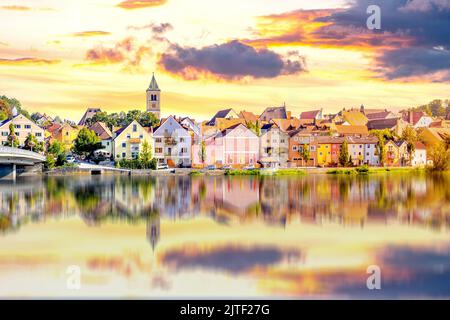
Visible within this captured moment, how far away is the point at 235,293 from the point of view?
4547 millimetres

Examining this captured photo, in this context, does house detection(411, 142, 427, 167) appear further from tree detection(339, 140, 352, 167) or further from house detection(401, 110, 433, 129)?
tree detection(339, 140, 352, 167)

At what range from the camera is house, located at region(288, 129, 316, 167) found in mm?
14906

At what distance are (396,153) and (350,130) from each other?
1.47 m

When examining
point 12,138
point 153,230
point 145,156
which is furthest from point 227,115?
point 153,230

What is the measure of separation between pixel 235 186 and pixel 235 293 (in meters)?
7.13

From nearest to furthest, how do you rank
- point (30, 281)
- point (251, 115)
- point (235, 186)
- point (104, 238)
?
point (30, 281), point (104, 238), point (235, 186), point (251, 115)

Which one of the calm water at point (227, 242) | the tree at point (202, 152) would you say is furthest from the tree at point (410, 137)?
the tree at point (202, 152)

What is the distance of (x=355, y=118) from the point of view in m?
15.7

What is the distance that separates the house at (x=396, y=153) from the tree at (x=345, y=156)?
848mm

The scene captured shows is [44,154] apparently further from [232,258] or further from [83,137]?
[232,258]

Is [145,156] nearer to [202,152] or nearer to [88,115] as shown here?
[202,152]

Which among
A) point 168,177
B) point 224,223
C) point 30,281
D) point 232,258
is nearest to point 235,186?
point 168,177

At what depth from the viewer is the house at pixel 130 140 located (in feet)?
50.5

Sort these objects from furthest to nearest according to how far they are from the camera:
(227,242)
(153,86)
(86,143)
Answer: (86,143) < (153,86) < (227,242)
